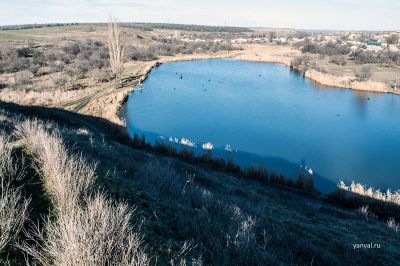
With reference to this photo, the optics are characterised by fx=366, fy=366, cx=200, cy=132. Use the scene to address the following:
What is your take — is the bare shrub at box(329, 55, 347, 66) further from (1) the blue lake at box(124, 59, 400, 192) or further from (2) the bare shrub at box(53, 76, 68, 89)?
(2) the bare shrub at box(53, 76, 68, 89)

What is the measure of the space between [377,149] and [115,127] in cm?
1543

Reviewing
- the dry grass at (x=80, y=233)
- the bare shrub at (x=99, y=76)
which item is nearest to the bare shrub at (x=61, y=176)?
the dry grass at (x=80, y=233)

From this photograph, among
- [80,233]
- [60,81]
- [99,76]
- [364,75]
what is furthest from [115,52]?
[80,233]

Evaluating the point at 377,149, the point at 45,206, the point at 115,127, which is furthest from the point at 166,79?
the point at 45,206

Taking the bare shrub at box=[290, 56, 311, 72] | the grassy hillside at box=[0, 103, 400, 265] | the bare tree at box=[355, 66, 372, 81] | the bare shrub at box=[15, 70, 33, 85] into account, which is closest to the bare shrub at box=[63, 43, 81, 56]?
the bare shrub at box=[15, 70, 33, 85]

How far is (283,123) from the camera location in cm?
2666

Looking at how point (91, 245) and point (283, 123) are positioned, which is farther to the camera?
point (283, 123)

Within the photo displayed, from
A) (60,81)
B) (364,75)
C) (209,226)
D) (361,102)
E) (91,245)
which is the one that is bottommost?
(361,102)

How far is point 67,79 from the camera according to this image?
3869 centimetres

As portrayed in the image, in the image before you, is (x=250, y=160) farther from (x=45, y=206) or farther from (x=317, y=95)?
(x=317, y=95)

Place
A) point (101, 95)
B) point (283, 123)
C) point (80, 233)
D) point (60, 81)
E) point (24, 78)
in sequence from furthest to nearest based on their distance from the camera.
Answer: point (24, 78)
point (60, 81)
point (101, 95)
point (283, 123)
point (80, 233)

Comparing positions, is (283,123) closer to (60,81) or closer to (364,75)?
(364,75)

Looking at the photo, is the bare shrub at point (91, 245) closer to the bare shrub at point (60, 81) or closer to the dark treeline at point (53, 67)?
the dark treeline at point (53, 67)

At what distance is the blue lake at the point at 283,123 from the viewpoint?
19266 mm
